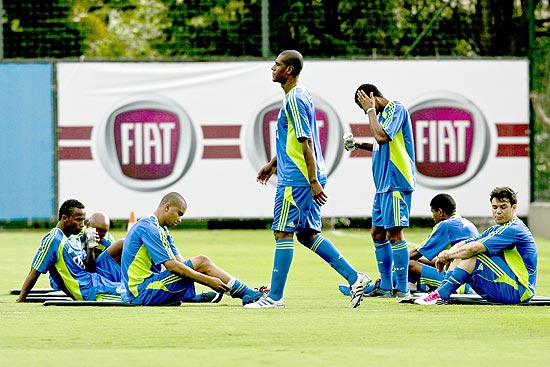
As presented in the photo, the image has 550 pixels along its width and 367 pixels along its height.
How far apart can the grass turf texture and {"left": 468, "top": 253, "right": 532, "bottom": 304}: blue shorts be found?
0.76ft

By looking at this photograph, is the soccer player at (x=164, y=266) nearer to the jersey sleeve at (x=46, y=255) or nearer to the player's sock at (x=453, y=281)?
the jersey sleeve at (x=46, y=255)

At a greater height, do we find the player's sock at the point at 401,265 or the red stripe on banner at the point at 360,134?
the red stripe on banner at the point at 360,134

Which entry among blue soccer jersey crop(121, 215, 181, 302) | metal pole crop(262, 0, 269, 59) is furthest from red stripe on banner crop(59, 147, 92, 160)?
blue soccer jersey crop(121, 215, 181, 302)

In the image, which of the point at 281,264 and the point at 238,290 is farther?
the point at 238,290

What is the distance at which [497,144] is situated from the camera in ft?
75.0

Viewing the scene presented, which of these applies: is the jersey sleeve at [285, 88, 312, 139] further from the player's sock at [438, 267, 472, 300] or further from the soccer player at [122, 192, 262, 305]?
the player's sock at [438, 267, 472, 300]

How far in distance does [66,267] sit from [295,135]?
231 cm

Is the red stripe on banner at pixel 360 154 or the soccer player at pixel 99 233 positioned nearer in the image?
the soccer player at pixel 99 233

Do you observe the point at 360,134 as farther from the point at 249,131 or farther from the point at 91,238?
the point at 91,238

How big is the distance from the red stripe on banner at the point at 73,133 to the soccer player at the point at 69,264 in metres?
11.2

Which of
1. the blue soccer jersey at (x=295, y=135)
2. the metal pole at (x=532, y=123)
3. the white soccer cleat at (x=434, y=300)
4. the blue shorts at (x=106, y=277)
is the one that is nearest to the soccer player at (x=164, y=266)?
the blue shorts at (x=106, y=277)

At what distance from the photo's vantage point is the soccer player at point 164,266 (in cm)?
1033

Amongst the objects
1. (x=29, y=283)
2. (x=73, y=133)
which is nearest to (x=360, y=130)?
(x=73, y=133)

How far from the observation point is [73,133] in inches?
880
